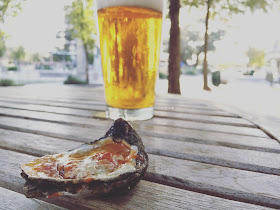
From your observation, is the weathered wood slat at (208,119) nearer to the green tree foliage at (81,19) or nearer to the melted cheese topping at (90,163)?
the melted cheese topping at (90,163)

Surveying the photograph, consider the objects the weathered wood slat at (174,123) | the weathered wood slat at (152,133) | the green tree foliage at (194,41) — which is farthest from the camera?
the green tree foliage at (194,41)

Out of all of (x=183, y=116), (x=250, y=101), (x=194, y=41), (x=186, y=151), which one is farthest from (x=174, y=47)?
(x=194, y=41)

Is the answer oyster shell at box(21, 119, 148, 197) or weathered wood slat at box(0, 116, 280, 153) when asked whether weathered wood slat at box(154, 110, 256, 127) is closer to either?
weathered wood slat at box(0, 116, 280, 153)

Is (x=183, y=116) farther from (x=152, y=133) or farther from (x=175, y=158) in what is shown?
(x=175, y=158)

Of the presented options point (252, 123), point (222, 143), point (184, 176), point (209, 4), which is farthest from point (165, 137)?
point (209, 4)

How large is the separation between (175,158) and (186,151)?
82mm

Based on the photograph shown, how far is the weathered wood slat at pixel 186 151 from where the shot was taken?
68 cm

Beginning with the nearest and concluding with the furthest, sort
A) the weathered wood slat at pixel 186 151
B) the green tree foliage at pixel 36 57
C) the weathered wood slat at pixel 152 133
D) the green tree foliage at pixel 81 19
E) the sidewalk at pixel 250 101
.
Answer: the weathered wood slat at pixel 186 151 < the weathered wood slat at pixel 152 133 < the sidewalk at pixel 250 101 < the green tree foliage at pixel 81 19 < the green tree foliage at pixel 36 57

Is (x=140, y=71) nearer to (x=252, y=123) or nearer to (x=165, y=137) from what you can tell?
(x=165, y=137)

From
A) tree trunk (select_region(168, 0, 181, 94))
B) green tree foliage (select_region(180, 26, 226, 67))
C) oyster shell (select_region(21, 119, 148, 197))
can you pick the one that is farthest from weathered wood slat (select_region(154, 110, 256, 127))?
green tree foliage (select_region(180, 26, 226, 67))

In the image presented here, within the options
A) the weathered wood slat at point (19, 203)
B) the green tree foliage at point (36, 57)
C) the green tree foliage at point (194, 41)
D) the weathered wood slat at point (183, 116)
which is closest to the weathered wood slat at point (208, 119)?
the weathered wood slat at point (183, 116)

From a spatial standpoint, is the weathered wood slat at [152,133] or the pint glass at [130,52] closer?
the weathered wood slat at [152,133]

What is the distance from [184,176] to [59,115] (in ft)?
2.96

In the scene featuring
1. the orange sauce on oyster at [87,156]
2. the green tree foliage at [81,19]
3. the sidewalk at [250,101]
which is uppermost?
the green tree foliage at [81,19]
